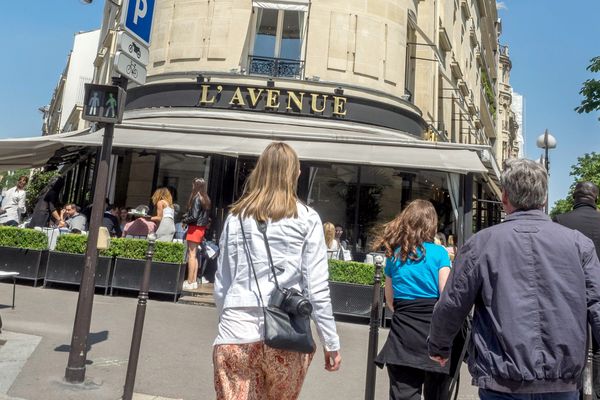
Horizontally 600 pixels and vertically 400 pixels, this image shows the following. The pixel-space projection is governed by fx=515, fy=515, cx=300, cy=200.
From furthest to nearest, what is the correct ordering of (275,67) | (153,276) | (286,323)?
(275,67) → (153,276) → (286,323)

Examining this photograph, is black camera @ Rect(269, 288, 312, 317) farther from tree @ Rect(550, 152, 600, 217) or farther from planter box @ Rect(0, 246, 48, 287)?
tree @ Rect(550, 152, 600, 217)

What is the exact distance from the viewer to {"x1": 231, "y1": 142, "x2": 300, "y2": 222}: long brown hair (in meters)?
2.55

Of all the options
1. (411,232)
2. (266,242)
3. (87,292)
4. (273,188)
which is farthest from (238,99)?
(266,242)

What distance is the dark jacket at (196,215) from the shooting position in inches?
383

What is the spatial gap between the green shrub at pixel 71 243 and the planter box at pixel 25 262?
1.30 ft

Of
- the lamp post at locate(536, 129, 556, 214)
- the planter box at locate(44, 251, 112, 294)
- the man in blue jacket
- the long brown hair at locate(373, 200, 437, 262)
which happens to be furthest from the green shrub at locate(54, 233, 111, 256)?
the lamp post at locate(536, 129, 556, 214)

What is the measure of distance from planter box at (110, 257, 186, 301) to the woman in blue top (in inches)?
244

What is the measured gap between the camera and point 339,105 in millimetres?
13828

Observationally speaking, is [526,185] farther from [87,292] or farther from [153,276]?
[153,276]

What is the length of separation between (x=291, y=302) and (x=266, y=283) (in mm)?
170

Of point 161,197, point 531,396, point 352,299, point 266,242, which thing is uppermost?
point 161,197

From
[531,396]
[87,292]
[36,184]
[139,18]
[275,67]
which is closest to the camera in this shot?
[531,396]

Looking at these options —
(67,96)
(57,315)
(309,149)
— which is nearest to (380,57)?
(309,149)

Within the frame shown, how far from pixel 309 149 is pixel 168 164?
14.6ft
